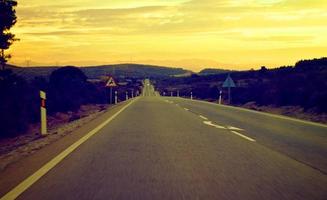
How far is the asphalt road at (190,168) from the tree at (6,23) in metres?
42.6

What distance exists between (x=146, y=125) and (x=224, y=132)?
129 inches

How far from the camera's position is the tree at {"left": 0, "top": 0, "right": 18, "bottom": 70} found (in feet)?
172

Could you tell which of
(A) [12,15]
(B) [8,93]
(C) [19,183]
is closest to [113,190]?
(C) [19,183]

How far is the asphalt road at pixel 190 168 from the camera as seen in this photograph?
247 inches

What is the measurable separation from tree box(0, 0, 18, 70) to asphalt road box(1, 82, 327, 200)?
140 ft

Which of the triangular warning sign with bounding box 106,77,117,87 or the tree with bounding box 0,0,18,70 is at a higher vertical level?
the tree with bounding box 0,0,18,70

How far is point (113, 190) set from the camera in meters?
6.35

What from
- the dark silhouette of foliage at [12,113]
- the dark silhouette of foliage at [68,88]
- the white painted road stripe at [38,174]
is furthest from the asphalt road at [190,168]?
the dark silhouette of foliage at [68,88]

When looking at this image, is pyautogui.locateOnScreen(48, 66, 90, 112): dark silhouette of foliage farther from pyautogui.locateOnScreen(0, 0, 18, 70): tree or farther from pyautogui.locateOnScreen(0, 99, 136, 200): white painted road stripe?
pyautogui.locateOnScreen(0, 99, 136, 200): white painted road stripe

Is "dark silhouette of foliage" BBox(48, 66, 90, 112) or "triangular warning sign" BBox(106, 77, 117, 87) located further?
"dark silhouette of foliage" BBox(48, 66, 90, 112)

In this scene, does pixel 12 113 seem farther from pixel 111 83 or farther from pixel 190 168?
pixel 190 168

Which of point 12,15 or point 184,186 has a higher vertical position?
point 12,15

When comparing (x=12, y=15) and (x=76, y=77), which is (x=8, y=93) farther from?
(x=76, y=77)

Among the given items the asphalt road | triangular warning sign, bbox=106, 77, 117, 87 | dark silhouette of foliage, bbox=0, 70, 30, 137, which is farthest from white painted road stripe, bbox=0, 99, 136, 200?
triangular warning sign, bbox=106, 77, 117, 87
